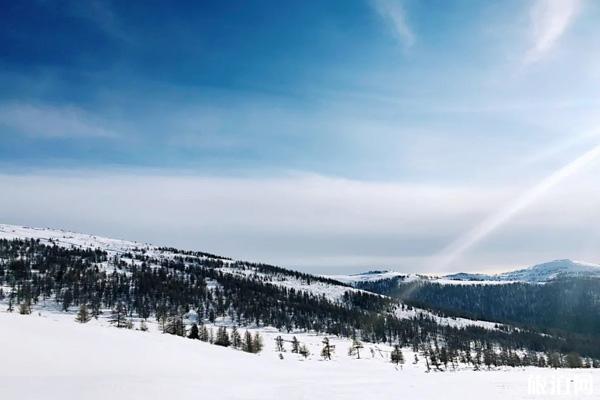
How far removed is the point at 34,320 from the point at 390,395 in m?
28.9

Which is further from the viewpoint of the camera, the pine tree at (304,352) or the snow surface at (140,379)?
the pine tree at (304,352)

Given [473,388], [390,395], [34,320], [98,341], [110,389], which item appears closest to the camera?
[110,389]

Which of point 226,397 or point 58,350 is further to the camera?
point 58,350

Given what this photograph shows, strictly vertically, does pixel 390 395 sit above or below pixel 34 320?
below

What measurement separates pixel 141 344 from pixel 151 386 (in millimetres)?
15299

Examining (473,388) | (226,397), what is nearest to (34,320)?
(226,397)

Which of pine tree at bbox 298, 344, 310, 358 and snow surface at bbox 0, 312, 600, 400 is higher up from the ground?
snow surface at bbox 0, 312, 600, 400

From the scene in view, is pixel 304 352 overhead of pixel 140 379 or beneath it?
beneath

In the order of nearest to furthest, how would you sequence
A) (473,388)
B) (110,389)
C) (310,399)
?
(110,389) < (310,399) < (473,388)

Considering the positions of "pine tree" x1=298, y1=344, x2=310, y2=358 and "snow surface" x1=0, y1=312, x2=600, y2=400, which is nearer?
"snow surface" x1=0, y1=312, x2=600, y2=400

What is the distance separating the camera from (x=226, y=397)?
767 inches

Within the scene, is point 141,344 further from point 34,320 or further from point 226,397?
point 226,397

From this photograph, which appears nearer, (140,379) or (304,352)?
(140,379)

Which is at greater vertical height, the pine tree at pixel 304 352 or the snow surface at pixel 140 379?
the snow surface at pixel 140 379
